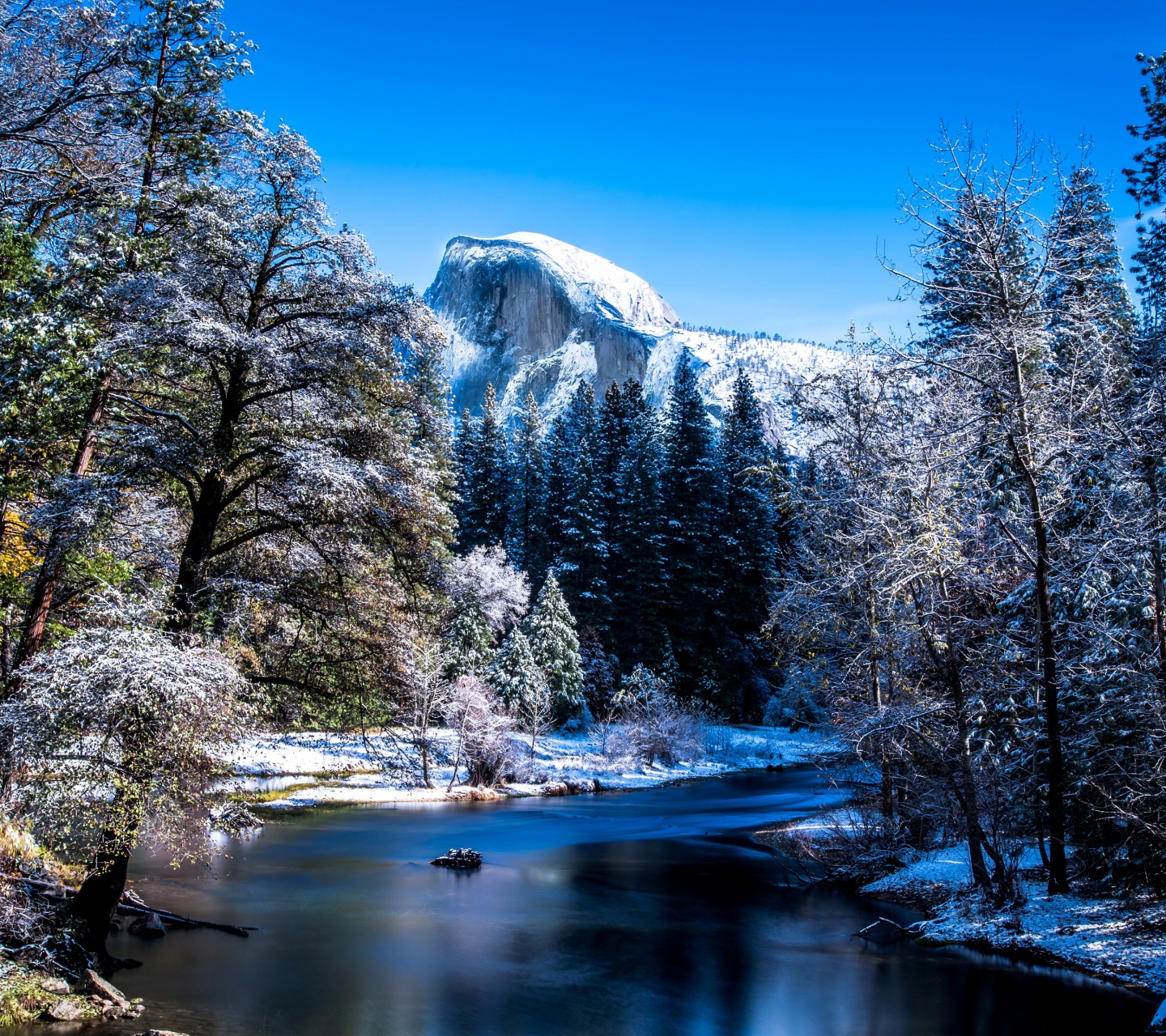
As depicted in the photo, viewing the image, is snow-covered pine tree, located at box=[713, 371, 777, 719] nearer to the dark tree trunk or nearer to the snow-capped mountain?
the dark tree trunk

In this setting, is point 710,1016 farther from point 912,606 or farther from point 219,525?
point 219,525

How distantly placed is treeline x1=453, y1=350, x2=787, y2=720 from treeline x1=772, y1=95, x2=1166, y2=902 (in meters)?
27.3

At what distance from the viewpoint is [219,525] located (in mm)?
A: 11547

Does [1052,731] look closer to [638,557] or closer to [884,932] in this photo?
[884,932]

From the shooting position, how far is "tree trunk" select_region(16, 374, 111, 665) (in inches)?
362

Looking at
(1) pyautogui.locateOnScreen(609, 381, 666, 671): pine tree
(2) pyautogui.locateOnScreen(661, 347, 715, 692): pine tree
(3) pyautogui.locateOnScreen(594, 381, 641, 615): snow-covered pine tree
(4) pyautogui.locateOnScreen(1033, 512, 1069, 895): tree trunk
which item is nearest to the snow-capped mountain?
(3) pyautogui.locateOnScreen(594, 381, 641, 615): snow-covered pine tree

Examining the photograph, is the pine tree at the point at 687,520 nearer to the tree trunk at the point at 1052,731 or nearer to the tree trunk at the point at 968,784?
the tree trunk at the point at 968,784

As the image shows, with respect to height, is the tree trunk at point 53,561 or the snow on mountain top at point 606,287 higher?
the snow on mountain top at point 606,287

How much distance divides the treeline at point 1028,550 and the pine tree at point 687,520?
30309mm

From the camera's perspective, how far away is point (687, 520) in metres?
50.4

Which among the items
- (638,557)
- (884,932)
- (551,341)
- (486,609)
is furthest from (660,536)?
(551,341)

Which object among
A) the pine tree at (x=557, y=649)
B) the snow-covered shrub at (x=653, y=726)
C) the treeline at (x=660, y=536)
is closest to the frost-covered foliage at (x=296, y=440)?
the snow-covered shrub at (x=653, y=726)

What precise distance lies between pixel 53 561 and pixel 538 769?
27.3 m

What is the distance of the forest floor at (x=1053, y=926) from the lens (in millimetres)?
10914
